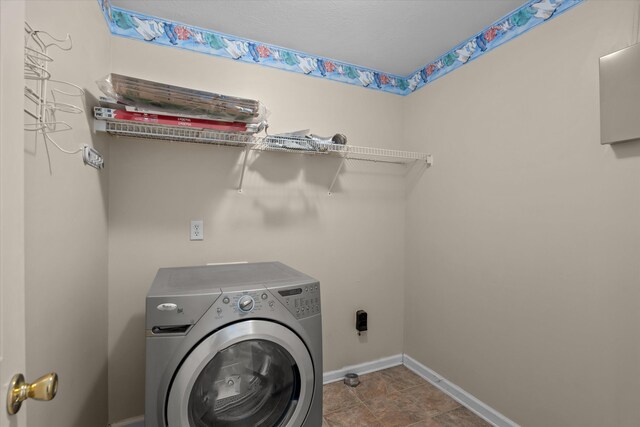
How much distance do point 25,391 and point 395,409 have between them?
1971 mm

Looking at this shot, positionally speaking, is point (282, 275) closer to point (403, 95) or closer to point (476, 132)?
point (476, 132)

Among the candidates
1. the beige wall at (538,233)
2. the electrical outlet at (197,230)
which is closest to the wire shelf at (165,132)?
the electrical outlet at (197,230)

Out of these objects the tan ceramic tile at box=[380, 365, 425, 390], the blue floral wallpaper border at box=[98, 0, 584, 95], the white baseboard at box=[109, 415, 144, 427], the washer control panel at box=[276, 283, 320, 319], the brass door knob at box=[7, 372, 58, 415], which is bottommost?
the tan ceramic tile at box=[380, 365, 425, 390]

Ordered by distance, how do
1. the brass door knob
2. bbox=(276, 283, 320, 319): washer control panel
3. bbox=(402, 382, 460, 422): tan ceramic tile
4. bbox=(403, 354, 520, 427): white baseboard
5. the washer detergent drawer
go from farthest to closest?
1. bbox=(402, 382, 460, 422): tan ceramic tile
2. bbox=(403, 354, 520, 427): white baseboard
3. bbox=(276, 283, 320, 319): washer control panel
4. the washer detergent drawer
5. the brass door knob

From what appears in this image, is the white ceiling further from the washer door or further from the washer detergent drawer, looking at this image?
the washer door

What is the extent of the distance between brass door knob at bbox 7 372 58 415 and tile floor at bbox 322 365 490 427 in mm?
1644

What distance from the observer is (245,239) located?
1988 mm

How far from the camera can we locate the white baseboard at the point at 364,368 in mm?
2232

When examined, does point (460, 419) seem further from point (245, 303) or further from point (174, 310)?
point (174, 310)

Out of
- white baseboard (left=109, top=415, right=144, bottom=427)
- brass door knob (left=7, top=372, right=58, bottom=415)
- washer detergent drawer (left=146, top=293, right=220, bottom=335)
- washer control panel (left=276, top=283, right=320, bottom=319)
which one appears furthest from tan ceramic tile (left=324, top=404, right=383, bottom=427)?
brass door knob (left=7, top=372, right=58, bottom=415)

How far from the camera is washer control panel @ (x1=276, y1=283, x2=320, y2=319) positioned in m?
1.26

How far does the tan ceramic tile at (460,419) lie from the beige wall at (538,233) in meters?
0.13

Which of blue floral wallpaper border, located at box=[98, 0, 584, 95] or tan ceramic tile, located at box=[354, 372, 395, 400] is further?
tan ceramic tile, located at box=[354, 372, 395, 400]

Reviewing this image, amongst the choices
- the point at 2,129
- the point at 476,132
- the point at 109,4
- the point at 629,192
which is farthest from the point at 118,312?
the point at 629,192
